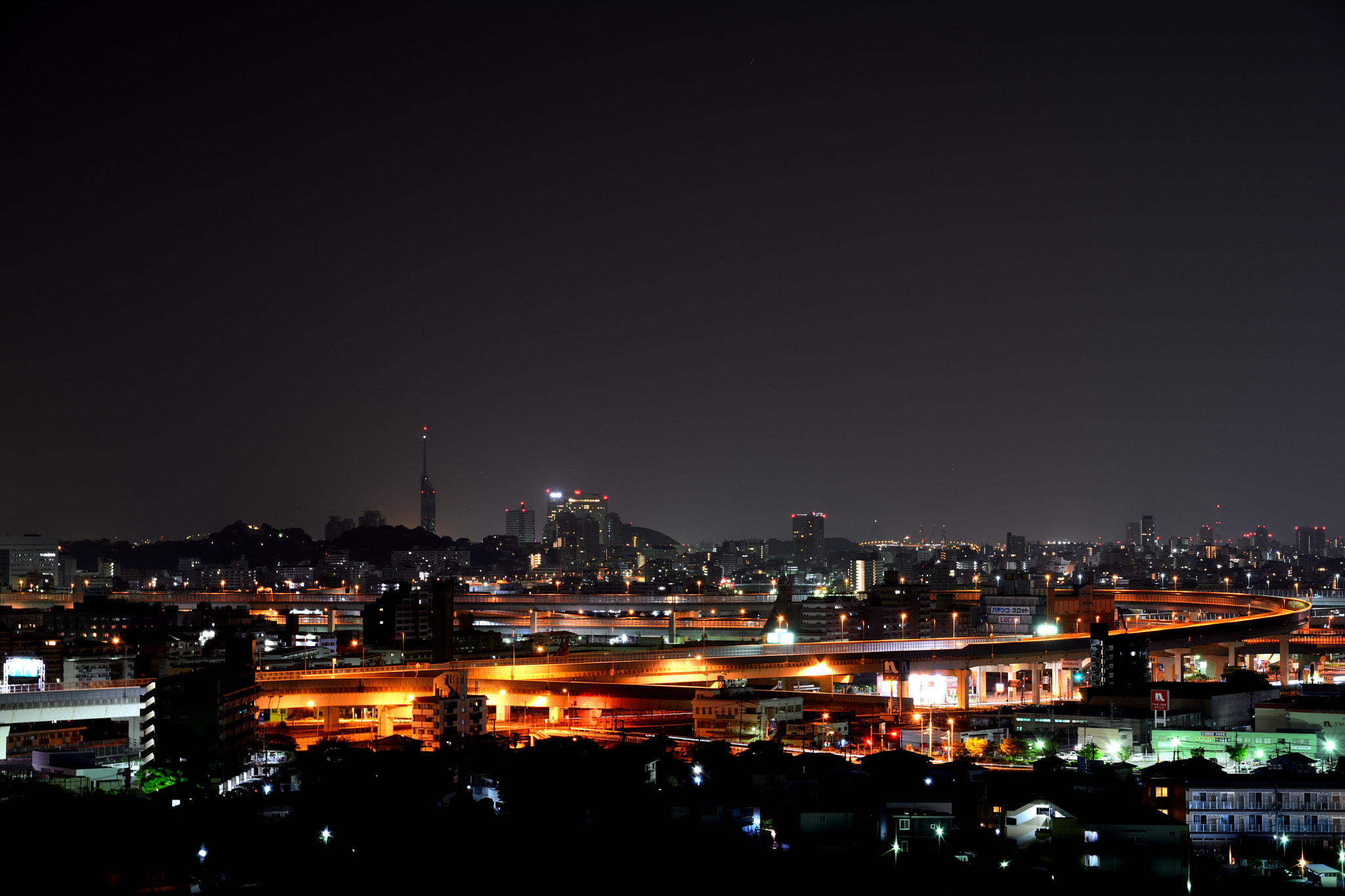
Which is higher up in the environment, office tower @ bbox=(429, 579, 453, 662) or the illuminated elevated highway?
office tower @ bbox=(429, 579, 453, 662)

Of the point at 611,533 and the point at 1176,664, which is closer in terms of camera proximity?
the point at 1176,664

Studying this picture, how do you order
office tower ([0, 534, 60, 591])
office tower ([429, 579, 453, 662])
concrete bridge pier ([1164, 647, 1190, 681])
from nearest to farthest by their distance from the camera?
office tower ([429, 579, 453, 662])
concrete bridge pier ([1164, 647, 1190, 681])
office tower ([0, 534, 60, 591])

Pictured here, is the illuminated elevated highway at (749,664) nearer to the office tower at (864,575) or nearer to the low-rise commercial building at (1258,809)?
the low-rise commercial building at (1258,809)

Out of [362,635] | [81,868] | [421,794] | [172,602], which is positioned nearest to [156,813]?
[81,868]

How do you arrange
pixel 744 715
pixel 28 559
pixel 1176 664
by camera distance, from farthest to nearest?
pixel 28 559 → pixel 1176 664 → pixel 744 715

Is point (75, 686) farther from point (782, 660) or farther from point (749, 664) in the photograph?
point (782, 660)

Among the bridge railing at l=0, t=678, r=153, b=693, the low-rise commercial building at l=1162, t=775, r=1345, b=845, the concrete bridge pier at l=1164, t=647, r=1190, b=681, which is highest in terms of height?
the bridge railing at l=0, t=678, r=153, b=693

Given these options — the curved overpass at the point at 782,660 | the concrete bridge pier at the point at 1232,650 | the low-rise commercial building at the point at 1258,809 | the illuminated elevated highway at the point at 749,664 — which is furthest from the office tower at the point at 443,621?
the low-rise commercial building at the point at 1258,809

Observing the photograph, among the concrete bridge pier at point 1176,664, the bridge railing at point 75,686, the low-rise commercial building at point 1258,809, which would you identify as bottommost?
the concrete bridge pier at point 1176,664

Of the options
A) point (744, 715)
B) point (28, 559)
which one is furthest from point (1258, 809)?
point (28, 559)

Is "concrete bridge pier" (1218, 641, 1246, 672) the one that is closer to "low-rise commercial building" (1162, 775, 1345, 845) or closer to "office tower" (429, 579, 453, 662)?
"office tower" (429, 579, 453, 662)

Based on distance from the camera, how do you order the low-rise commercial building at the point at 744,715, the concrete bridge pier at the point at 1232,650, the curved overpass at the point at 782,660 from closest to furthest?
the low-rise commercial building at the point at 744,715
the curved overpass at the point at 782,660
the concrete bridge pier at the point at 1232,650

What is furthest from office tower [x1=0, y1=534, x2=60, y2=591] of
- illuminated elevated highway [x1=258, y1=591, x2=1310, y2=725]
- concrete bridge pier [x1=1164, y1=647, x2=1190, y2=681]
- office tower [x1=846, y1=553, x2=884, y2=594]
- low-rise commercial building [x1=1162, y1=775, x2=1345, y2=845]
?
low-rise commercial building [x1=1162, y1=775, x2=1345, y2=845]
